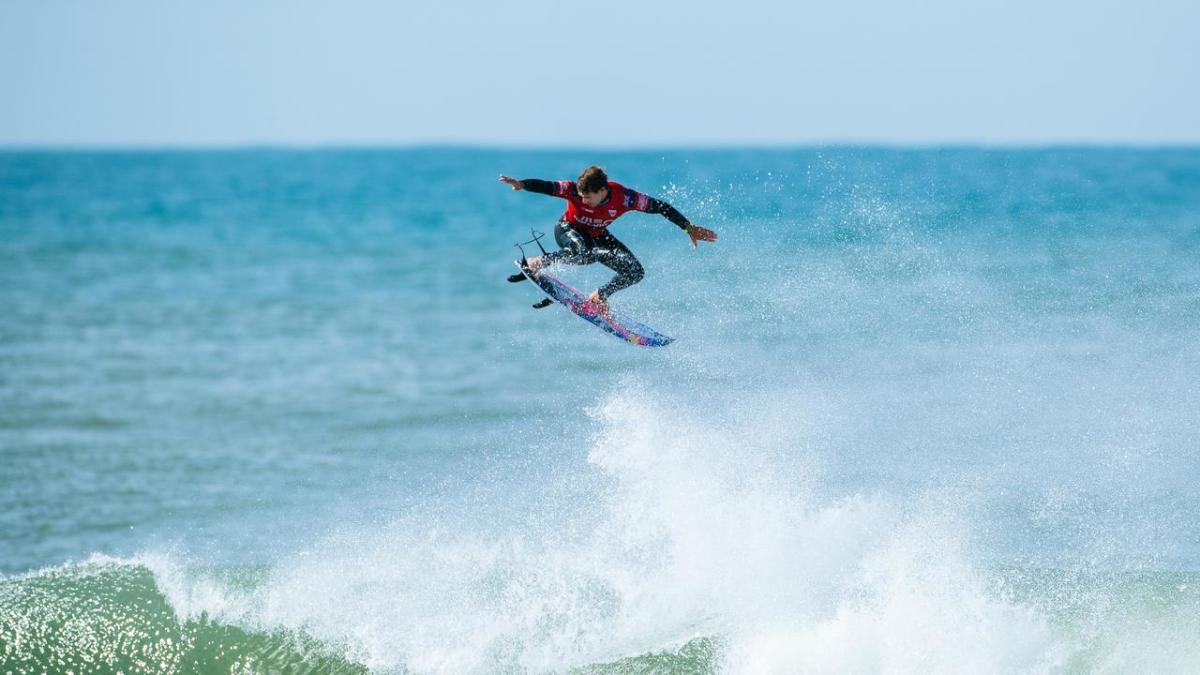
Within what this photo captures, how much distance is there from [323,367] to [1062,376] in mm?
9556

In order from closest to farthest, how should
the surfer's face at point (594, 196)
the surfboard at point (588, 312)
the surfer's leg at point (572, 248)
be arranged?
the surfer's face at point (594, 196), the surfer's leg at point (572, 248), the surfboard at point (588, 312)

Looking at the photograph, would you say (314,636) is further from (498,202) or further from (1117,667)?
(498,202)

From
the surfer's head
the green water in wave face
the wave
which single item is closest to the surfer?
the surfer's head

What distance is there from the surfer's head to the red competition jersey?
57 millimetres

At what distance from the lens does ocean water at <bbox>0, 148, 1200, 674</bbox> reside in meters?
8.77

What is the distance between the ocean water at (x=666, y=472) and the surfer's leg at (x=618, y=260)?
1207mm

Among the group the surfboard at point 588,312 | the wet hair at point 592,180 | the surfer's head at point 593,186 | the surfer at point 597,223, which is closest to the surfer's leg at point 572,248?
the surfer at point 597,223

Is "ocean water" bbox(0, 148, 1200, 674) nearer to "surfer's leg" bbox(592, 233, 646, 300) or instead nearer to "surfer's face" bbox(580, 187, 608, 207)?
"surfer's leg" bbox(592, 233, 646, 300)

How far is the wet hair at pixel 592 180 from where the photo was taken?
9219 mm

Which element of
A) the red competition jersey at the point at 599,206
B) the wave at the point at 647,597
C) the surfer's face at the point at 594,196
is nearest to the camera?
the wave at the point at 647,597

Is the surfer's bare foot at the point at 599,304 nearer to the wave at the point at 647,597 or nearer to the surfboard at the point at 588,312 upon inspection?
the surfboard at the point at 588,312

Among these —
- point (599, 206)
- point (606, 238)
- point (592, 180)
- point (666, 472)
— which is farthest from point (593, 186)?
point (666, 472)

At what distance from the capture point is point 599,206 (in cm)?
946

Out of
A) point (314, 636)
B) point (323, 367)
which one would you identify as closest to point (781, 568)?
point (314, 636)
